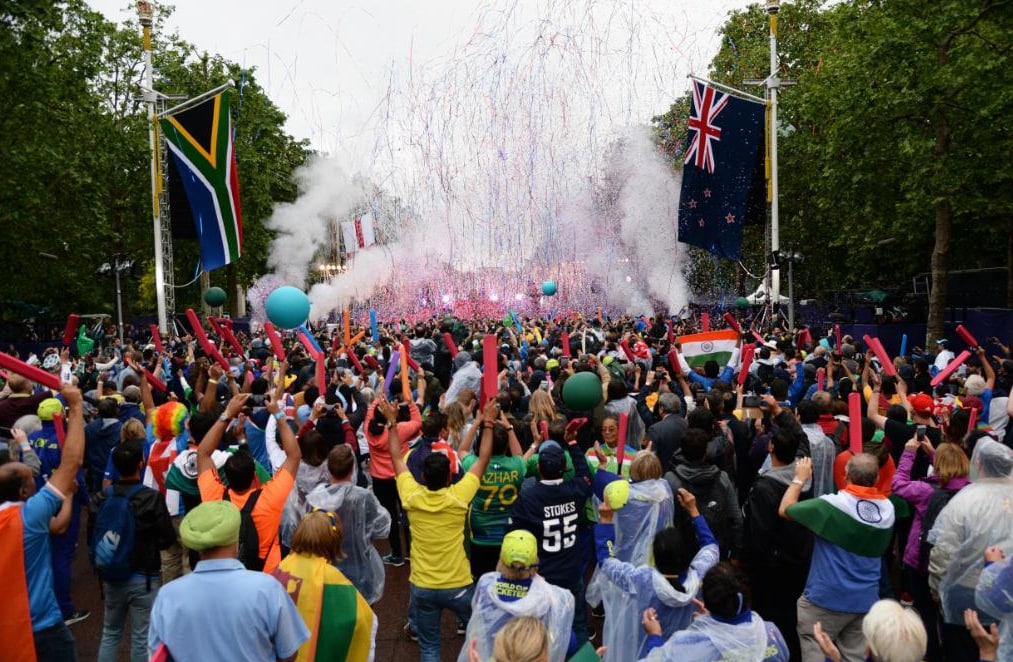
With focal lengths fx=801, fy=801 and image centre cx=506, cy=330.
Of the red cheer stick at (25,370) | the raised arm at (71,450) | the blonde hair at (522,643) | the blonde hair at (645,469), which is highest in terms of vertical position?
the red cheer stick at (25,370)

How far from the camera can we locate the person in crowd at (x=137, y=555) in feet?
16.9

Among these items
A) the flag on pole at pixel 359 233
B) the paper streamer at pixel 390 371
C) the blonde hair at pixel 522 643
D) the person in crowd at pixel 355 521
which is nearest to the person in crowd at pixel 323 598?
the blonde hair at pixel 522 643

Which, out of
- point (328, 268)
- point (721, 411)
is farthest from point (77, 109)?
point (328, 268)

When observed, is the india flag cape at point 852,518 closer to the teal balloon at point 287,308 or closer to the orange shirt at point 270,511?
the orange shirt at point 270,511

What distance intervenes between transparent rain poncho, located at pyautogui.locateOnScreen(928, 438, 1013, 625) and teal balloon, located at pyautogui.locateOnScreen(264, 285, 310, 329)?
28.5 feet

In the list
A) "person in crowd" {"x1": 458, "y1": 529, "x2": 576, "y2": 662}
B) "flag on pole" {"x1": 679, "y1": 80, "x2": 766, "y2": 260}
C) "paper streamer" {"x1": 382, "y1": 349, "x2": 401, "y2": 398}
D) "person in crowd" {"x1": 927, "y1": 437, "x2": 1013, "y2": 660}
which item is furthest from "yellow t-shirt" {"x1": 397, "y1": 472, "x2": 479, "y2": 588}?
"flag on pole" {"x1": 679, "y1": 80, "x2": 766, "y2": 260}

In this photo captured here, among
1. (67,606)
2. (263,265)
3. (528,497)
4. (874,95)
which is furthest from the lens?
(263,265)

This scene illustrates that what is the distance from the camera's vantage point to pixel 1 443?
7332mm

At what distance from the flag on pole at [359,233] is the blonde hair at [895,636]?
113 ft

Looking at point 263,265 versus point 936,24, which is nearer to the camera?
point 936,24

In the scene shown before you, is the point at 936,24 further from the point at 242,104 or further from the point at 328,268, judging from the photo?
the point at 328,268

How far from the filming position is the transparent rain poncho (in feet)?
15.1

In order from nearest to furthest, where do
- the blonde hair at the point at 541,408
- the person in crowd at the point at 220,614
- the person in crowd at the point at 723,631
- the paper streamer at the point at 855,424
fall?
the person in crowd at the point at 220,614 < the person in crowd at the point at 723,631 < the paper streamer at the point at 855,424 < the blonde hair at the point at 541,408

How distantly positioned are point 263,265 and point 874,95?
33.7 metres
